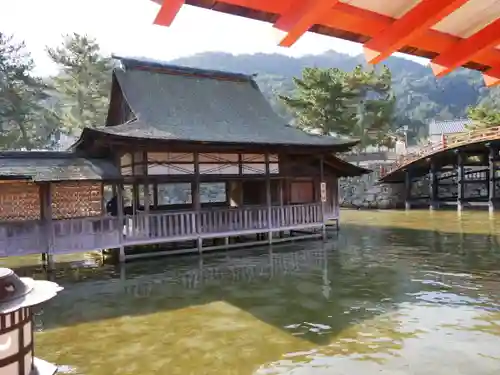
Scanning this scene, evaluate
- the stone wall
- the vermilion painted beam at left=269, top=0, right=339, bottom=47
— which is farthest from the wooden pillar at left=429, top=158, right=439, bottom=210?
the vermilion painted beam at left=269, top=0, right=339, bottom=47

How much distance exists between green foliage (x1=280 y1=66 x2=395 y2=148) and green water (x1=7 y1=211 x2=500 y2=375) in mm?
19235

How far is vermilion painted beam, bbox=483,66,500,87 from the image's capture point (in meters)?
3.68

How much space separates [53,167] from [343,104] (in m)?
24.5

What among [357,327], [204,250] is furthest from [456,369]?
[204,250]

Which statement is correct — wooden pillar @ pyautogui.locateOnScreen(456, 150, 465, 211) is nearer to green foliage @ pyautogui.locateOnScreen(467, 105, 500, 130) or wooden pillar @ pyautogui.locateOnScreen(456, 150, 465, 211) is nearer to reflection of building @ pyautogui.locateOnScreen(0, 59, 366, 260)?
green foliage @ pyautogui.locateOnScreen(467, 105, 500, 130)

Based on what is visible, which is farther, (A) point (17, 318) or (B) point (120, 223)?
(B) point (120, 223)

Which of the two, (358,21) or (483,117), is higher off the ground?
(483,117)

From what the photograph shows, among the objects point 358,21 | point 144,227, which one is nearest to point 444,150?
point 144,227

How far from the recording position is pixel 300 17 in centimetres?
251

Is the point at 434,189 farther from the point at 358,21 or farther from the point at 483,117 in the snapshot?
the point at 358,21

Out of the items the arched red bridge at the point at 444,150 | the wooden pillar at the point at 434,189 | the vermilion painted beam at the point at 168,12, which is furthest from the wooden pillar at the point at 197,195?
the wooden pillar at the point at 434,189

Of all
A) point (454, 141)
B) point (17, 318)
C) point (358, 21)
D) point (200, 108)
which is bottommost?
point (17, 318)

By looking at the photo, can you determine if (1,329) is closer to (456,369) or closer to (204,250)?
(456,369)

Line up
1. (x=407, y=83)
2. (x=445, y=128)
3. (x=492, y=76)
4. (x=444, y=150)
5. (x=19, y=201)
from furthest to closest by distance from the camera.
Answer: (x=407, y=83) < (x=445, y=128) < (x=444, y=150) < (x=19, y=201) < (x=492, y=76)
